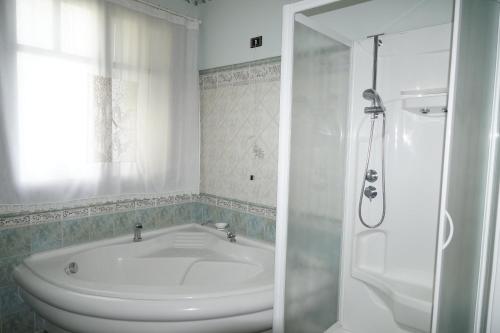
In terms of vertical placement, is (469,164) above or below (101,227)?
above

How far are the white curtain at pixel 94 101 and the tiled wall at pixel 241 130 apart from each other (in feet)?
0.43

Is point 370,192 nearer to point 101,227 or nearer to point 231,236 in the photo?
point 231,236

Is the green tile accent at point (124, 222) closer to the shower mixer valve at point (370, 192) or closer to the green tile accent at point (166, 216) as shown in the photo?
the green tile accent at point (166, 216)

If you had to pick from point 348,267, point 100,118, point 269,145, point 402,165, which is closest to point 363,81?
point 402,165

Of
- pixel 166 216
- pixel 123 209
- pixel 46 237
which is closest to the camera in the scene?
pixel 46 237

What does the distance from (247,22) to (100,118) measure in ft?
4.51

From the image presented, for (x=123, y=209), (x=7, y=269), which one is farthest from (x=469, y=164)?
(x=7, y=269)

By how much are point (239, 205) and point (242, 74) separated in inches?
43.3

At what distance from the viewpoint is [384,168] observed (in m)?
1.98

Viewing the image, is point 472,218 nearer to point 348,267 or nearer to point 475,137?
point 475,137

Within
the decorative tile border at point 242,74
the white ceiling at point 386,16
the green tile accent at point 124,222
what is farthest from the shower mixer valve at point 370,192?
the green tile accent at point 124,222

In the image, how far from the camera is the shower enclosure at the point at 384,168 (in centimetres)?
116

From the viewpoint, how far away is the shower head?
185 cm

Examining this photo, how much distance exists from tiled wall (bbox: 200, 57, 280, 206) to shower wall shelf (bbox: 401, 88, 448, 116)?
3.05 ft
